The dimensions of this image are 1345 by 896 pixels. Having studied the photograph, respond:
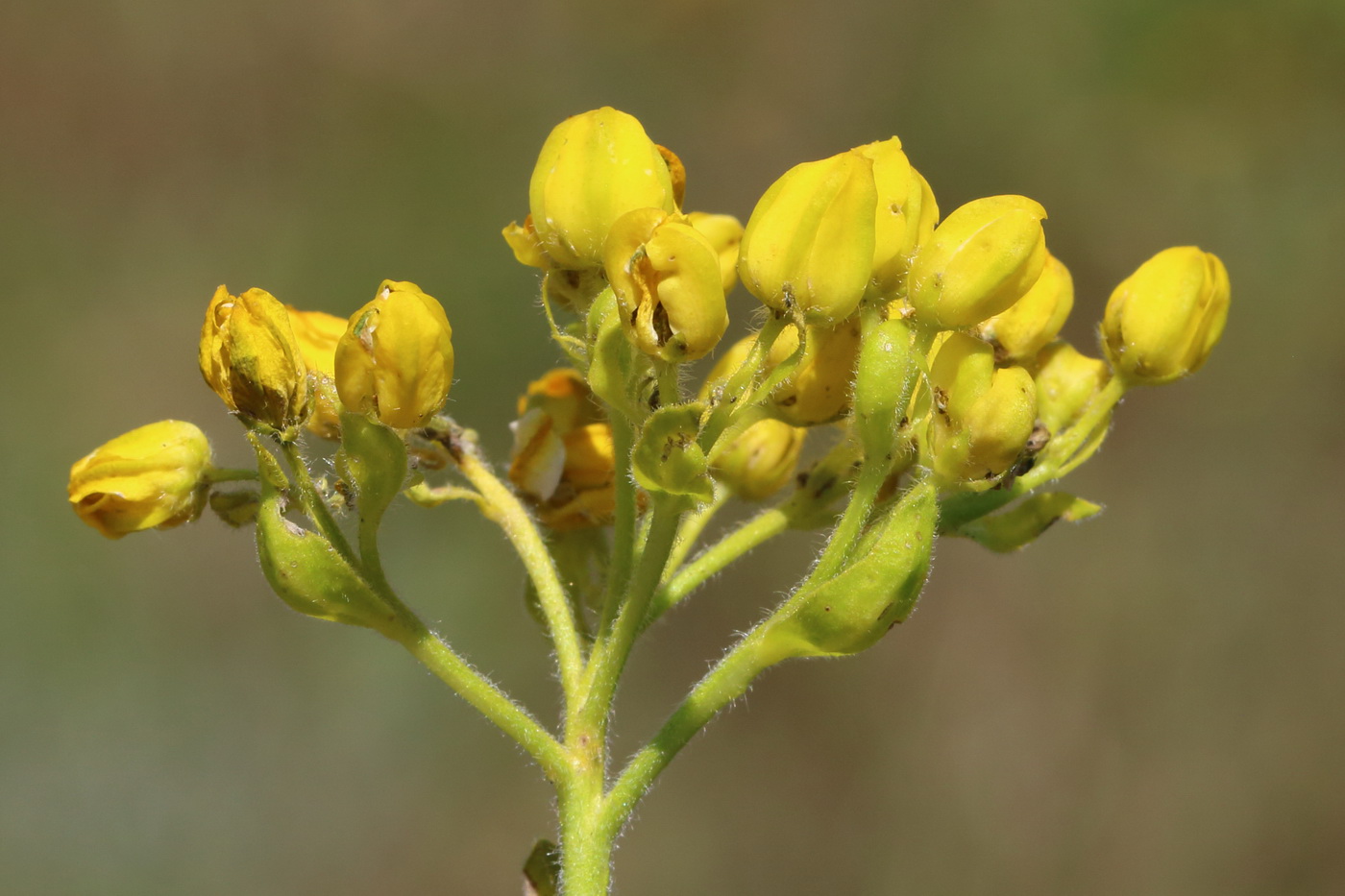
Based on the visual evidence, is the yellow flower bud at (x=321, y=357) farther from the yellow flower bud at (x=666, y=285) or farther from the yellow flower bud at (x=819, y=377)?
the yellow flower bud at (x=819, y=377)

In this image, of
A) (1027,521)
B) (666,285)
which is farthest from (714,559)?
(666,285)

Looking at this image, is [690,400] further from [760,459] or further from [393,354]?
[393,354]

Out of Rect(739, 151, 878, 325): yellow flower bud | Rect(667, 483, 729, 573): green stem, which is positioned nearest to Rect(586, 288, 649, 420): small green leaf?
Rect(739, 151, 878, 325): yellow flower bud

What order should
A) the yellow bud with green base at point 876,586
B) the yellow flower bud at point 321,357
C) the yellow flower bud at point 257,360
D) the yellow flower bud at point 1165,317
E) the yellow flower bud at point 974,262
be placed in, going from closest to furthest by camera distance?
1. the yellow bud with green base at point 876,586
2. the yellow flower bud at point 974,262
3. the yellow flower bud at point 257,360
4. the yellow flower bud at point 321,357
5. the yellow flower bud at point 1165,317

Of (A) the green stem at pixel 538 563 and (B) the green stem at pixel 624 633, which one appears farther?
(A) the green stem at pixel 538 563

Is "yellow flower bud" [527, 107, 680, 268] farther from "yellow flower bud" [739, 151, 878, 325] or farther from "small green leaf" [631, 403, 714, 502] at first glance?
"small green leaf" [631, 403, 714, 502]

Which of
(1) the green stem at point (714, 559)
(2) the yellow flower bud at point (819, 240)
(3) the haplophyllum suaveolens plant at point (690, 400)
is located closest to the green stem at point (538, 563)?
(3) the haplophyllum suaveolens plant at point (690, 400)

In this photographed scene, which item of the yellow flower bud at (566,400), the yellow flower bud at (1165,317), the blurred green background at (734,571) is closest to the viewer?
the yellow flower bud at (1165,317)

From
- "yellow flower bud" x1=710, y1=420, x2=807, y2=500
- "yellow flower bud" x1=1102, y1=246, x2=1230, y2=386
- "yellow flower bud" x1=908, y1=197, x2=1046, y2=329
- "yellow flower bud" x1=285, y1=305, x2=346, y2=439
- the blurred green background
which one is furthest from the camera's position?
the blurred green background
